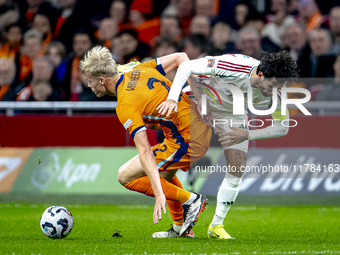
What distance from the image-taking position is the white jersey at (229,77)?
522 centimetres

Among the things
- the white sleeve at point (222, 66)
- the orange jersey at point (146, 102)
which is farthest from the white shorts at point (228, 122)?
the white sleeve at point (222, 66)

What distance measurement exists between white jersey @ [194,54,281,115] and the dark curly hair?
0.22 meters

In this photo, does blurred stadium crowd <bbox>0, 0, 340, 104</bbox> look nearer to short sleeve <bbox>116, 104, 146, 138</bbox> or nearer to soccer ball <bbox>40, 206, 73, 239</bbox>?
soccer ball <bbox>40, 206, 73, 239</bbox>

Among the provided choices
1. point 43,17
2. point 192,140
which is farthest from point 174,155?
point 43,17

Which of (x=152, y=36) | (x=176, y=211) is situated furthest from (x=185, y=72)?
(x=152, y=36)

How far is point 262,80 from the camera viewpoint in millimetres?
5086

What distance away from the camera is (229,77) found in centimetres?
535

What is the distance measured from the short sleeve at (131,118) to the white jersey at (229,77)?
929 mm

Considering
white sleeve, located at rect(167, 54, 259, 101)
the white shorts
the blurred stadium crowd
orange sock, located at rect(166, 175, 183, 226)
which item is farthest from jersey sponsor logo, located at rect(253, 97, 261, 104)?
the blurred stadium crowd

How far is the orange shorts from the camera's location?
530 centimetres

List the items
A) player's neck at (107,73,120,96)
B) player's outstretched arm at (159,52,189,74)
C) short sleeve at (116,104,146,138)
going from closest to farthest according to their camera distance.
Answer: short sleeve at (116,104,146,138)
player's neck at (107,73,120,96)
player's outstretched arm at (159,52,189,74)

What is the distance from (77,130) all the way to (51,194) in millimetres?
1258

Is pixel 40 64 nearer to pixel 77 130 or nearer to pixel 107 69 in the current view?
pixel 77 130

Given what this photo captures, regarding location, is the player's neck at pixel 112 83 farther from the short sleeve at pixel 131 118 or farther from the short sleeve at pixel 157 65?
the short sleeve at pixel 157 65
